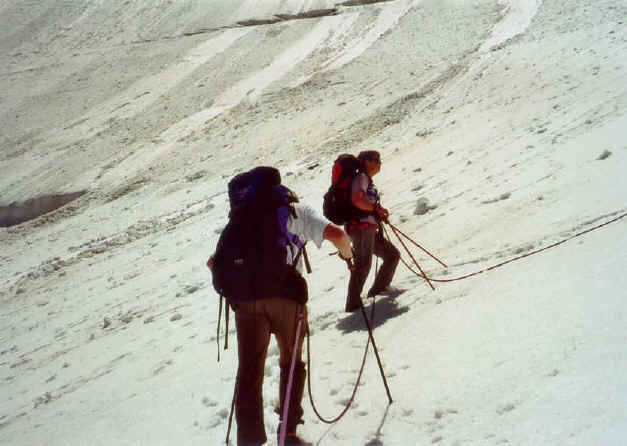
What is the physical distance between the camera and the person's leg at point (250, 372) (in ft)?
11.5

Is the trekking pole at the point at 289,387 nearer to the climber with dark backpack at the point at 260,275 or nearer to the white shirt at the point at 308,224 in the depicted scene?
the climber with dark backpack at the point at 260,275

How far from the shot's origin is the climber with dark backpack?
3438mm

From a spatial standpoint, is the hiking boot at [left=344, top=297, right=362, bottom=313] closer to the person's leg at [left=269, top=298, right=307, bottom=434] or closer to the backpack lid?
the person's leg at [left=269, top=298, right=307, bottom=434]

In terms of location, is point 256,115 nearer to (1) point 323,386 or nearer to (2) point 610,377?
(1) point 323,386

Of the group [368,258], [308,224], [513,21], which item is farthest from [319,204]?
[513,21]

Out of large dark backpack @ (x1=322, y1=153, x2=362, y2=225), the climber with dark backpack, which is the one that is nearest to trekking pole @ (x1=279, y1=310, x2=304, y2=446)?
the climber with dark backpack

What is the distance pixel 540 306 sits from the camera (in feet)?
13.9

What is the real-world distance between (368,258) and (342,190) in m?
0.74

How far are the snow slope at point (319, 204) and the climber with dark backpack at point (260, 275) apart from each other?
1.96 ft

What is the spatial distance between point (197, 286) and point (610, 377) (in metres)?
6.63

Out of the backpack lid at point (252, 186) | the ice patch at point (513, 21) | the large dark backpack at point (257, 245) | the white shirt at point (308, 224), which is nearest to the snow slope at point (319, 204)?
the ice patch at point (513, 21)

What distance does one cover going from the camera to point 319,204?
34.9ft

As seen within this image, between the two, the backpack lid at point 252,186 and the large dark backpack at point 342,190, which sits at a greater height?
the backpack lid at point 252,186

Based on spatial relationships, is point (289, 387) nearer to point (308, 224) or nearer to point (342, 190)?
point (308, 224)
